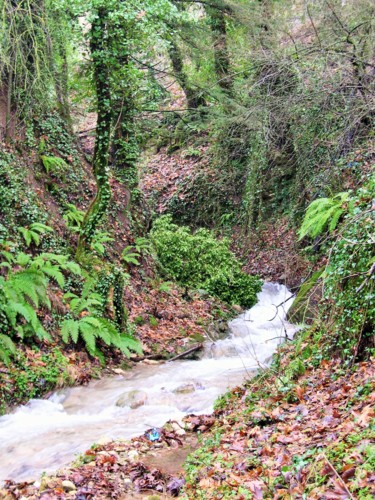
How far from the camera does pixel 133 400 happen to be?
23.5 feet

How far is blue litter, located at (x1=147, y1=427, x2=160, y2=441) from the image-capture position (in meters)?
5.66

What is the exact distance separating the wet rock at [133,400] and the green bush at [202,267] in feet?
20.9

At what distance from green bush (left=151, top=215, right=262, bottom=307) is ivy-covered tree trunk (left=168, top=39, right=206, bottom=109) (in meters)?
4.88

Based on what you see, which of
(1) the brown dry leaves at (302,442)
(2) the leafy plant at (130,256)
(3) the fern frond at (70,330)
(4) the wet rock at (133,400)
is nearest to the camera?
(1) the brown dry leaves at (302,442)

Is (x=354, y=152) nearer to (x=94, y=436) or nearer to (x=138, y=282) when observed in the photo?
(x=138, y=282)

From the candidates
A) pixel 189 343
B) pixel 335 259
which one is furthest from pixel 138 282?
pixel 335 259

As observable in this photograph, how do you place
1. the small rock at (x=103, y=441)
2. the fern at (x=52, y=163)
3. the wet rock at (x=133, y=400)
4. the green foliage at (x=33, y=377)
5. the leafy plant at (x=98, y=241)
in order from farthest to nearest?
the fern at (x=52, y=163) < the leafy plant at (x=98, y=241) < the wet rock at (x=133, y=400) < the green foliage at (x=33, y=377) < the small rock at (x=103, y=441)

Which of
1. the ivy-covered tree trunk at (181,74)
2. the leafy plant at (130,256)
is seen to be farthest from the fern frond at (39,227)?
the ivy-covered tree trunk at (181,74)

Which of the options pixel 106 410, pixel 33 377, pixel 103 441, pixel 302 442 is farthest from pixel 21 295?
pixel 302 442

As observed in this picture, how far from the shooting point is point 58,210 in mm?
11062

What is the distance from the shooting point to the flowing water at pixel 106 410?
561cm

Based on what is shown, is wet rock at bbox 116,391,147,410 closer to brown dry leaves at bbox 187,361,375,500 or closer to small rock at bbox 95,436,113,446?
small rock at bbox 95,436,113,446

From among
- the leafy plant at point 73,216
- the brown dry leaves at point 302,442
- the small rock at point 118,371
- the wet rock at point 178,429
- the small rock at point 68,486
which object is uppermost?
the leafy plant at point 73,216

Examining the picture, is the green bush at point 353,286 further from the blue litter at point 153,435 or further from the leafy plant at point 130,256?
the leafy plant at point 130,256
